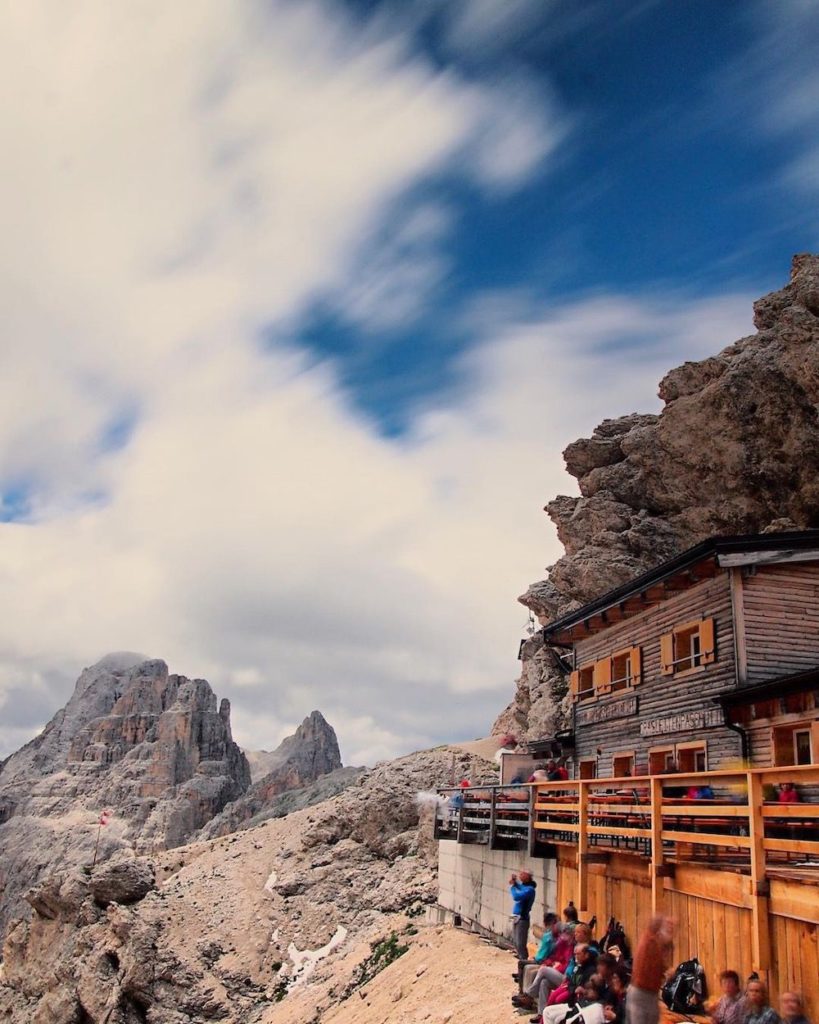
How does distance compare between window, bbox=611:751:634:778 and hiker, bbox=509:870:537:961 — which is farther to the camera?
window, bbox=611:751:634:778

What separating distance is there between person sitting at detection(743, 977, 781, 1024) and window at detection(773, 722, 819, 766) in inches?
431

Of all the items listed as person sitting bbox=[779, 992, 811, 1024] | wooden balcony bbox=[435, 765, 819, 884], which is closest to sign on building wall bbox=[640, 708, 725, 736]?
wooden balcony bbox=[435, 765, 819, 884]

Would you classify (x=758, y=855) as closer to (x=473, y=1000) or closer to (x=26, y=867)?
(x=473, y=1000)

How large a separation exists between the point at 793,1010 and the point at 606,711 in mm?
19013

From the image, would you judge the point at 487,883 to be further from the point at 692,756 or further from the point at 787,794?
the point at 787,794

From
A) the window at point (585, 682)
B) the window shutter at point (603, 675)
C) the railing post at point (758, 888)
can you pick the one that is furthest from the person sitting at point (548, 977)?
the window at point (585, 682)

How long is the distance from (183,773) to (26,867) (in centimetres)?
3026

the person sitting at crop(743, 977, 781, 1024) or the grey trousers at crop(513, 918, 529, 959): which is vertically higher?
the person sitting at crop(743, 977, 781, 1024)

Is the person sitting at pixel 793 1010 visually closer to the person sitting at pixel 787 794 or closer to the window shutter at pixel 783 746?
the person sitting at pixel 787 794

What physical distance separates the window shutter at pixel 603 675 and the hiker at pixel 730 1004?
18.1 metres

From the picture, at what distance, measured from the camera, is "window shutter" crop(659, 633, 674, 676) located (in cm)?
2409

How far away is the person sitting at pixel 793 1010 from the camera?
860 cm

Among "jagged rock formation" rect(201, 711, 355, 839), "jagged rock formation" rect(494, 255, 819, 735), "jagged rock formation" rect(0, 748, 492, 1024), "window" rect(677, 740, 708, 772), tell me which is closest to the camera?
→ "window" rect(677, 740, 708, 772)

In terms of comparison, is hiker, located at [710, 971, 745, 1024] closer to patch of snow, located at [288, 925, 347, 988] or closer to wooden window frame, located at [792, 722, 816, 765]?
wooden window frame, located at [792, 722, 816, 765]
